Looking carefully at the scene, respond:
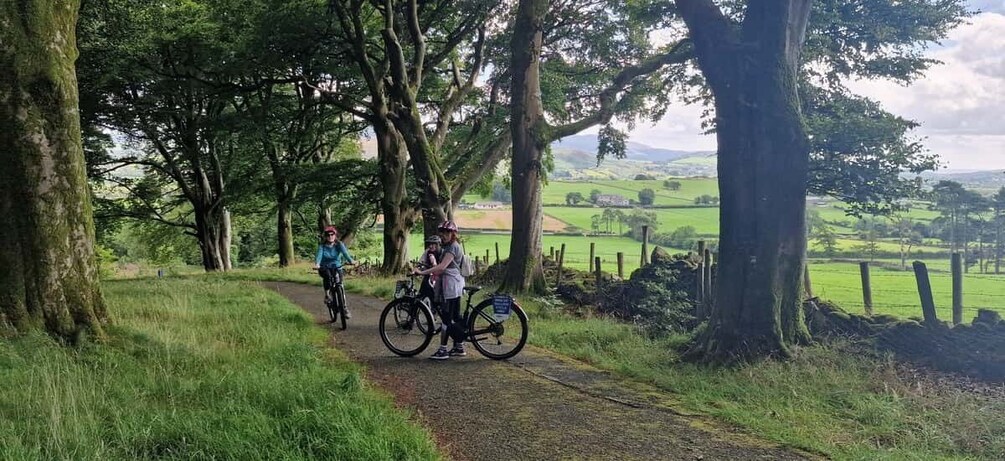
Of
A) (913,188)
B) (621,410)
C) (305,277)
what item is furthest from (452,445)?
(305,277)

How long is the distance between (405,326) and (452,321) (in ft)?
3.16

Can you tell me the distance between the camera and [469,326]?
7539 mm

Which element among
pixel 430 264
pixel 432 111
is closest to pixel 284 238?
pixel 432 111

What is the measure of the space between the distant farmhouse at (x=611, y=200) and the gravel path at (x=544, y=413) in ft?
202

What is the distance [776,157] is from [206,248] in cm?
2747

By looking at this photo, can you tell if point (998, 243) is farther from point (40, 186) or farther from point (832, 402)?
point (40, 186)

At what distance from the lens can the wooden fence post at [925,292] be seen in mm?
7353

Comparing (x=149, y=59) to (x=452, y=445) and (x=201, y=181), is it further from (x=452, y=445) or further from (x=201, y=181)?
(x=452, y=445)

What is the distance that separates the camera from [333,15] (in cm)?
1767

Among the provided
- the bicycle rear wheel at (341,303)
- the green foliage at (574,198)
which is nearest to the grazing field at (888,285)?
the bicycle rear wheel at (341,303)

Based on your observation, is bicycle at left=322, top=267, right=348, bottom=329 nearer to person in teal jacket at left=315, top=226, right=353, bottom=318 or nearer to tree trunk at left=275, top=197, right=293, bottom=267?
person in teal jacket at left=315, top=226, right=353, bottom=318

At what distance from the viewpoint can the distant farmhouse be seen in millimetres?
69375

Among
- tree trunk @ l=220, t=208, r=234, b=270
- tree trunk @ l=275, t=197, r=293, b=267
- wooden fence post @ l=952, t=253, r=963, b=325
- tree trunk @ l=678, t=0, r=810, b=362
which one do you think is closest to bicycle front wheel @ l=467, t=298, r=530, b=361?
tree trunk @ l=678, t=0, r=810, b=362

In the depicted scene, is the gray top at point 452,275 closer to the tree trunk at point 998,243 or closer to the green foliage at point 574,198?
the tree trunk at point 998,243
